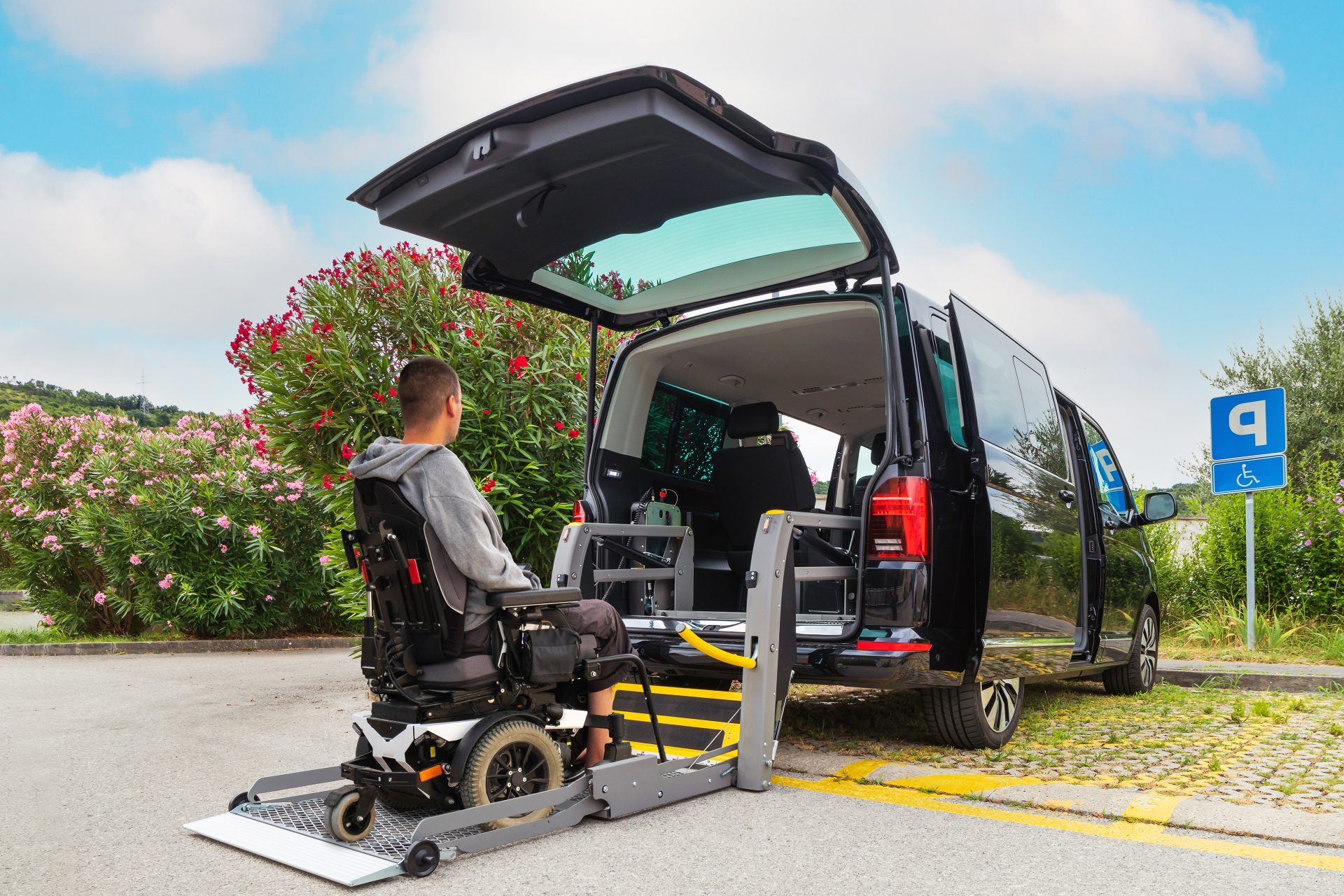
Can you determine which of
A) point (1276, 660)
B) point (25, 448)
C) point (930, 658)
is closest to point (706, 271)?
point (930, 658)

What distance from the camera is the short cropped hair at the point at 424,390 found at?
308 cm

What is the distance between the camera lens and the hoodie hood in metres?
2.85

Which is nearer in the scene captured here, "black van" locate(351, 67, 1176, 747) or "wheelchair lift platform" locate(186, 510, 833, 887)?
"wheelchair lift platform" locate(186, 510, 833, 887)

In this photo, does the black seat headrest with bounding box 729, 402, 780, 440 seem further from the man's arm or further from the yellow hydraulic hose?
the man's arm

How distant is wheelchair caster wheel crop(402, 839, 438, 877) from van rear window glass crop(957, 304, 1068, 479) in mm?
2713

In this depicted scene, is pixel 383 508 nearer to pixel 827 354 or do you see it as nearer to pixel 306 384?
pixel 827 354

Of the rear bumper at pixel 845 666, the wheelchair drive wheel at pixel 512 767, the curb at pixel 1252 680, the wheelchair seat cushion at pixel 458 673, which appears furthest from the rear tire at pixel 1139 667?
the wheelchair seat cushion at pixel 458 673

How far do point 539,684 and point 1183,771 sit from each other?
2659 millimetres

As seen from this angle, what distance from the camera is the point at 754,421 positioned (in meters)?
5.44

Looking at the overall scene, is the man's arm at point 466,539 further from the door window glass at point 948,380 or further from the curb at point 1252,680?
the curb at point 1252,680

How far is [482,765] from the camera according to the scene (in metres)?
2.79

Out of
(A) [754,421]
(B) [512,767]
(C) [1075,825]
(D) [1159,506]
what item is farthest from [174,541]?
(C) [1075,825]

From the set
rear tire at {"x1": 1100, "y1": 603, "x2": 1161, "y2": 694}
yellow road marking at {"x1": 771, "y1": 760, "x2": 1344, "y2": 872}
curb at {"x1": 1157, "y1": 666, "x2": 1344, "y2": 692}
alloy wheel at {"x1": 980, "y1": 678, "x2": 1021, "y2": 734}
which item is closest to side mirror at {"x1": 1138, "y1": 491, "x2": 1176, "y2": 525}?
rear tire at {"x1": 1100, "y1": 603, "x2": 1161, "y2": 694}

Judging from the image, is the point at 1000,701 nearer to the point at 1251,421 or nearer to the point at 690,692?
the point at 690,692
